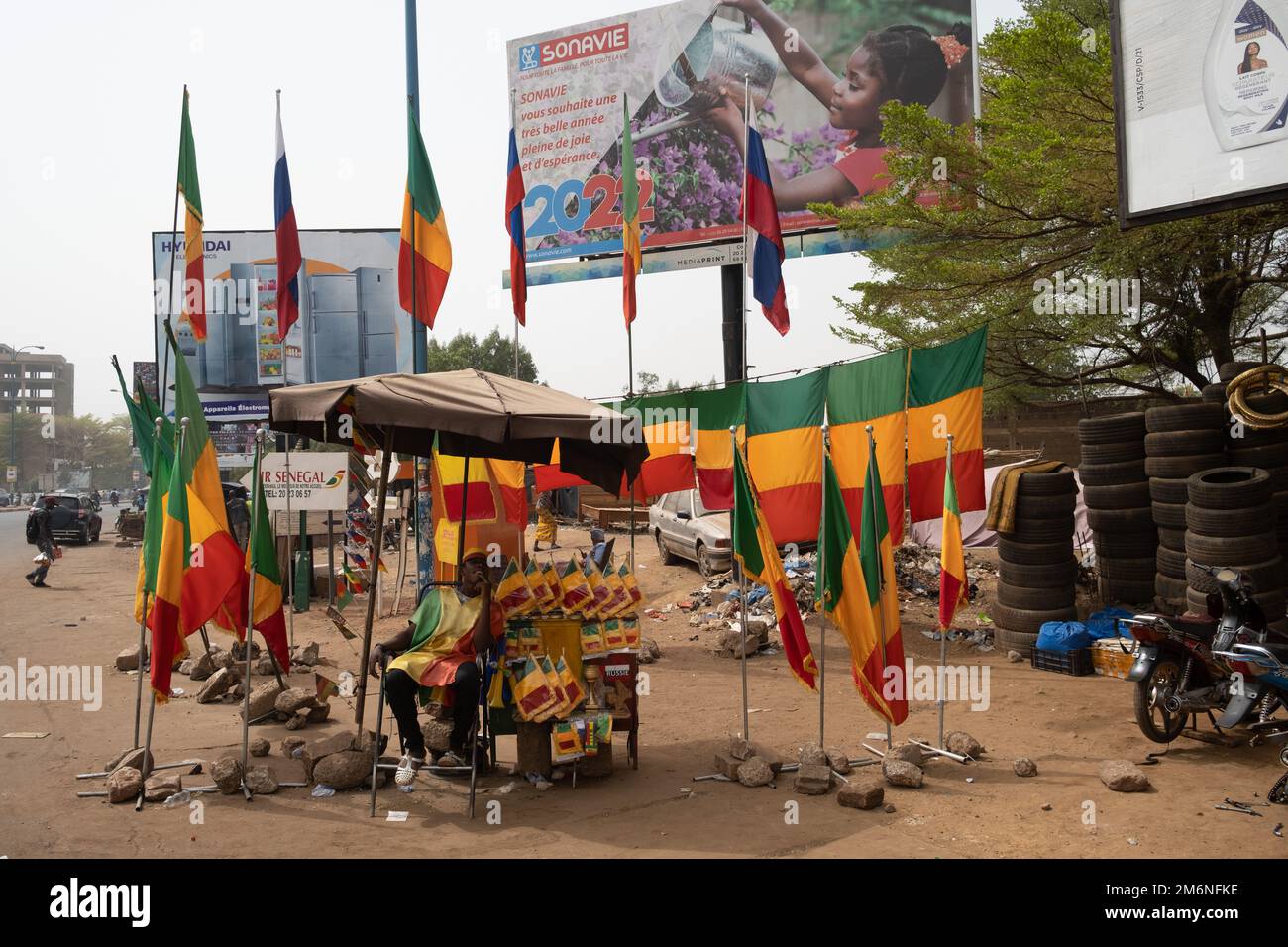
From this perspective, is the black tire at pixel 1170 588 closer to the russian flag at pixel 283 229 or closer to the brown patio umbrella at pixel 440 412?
the brown patio umbrella at pixel 440 412

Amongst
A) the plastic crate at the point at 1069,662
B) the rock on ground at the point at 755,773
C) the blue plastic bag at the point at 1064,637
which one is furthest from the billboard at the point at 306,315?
the rock on ground at the point at 755,773

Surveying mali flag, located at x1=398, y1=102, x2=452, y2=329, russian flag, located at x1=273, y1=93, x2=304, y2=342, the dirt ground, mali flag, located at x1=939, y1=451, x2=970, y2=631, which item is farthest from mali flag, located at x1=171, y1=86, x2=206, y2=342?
mali flag, located at x1=939, y1=451, x2=970, y2=631

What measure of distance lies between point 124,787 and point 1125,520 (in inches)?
385

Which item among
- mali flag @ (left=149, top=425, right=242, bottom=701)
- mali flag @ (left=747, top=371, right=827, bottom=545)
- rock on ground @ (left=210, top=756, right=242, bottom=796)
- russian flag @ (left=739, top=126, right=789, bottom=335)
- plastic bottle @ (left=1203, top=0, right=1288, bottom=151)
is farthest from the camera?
russian flag @ (left=739, top=126, right=789, bottom=335)

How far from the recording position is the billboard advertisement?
20094mm

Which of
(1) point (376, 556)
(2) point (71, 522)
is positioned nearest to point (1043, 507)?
(1) point (376, 556)

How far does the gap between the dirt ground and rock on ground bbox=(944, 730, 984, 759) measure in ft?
0.45

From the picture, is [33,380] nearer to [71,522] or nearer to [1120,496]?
[71,522]

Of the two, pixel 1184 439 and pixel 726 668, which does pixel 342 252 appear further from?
pixel 1184 439

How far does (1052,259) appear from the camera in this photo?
12.4 metres

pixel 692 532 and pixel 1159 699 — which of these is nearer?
pixel 1159 699

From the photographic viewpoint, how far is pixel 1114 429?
10773 mm

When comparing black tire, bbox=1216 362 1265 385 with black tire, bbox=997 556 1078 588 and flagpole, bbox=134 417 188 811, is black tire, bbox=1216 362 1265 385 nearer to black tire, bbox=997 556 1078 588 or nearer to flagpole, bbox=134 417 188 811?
black tire, bbox=997 556 1078 588

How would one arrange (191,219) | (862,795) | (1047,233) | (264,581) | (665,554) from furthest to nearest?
1. (665,554)
2. (1047,233)
3. (191,219)
4. (264,581)
5. (862,795)
